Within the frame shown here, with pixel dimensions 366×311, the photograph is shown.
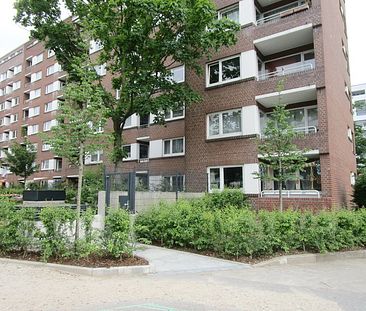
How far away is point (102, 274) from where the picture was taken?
7488mm

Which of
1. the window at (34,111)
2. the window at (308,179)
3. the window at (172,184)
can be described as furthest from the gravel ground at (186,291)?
the window at (34,111)

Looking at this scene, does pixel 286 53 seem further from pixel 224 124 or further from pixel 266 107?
pixel 224 124

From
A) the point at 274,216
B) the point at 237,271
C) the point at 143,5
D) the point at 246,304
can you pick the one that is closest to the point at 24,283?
the point at 246,304

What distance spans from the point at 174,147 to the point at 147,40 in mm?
7766

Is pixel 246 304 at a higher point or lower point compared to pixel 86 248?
lower

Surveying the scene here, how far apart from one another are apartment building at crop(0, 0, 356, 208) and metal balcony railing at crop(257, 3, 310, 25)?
65 millimetres

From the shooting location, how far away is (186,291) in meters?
6.42

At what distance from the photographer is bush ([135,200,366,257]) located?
31.3 feet

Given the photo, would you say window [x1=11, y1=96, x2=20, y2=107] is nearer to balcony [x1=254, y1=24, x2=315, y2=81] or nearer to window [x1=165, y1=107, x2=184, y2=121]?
window [x1=165, y1=107, x2=184, y2=121]

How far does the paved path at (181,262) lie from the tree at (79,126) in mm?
2507

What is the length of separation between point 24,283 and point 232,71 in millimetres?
16091

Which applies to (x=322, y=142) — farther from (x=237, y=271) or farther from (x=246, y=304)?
(x=246, y=304)

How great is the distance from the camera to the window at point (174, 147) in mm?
22781

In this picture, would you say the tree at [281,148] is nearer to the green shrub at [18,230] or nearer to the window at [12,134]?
the green shrub at [18,230]
